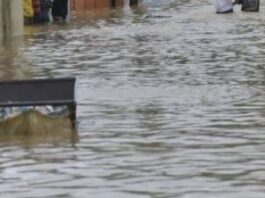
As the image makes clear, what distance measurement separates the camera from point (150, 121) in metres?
11.8

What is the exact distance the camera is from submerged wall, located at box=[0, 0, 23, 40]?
2833 centimetres

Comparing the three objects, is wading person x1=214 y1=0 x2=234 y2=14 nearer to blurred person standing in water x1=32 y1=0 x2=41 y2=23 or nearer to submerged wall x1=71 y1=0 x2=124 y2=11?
blurred person standing in water x1=32 y1=0 x2=41 y2=23

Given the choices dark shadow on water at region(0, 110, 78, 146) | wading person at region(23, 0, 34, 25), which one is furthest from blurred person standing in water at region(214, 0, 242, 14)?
dark shadow on water at region(0, 110, 78, 146)

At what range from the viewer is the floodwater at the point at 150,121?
8422mm

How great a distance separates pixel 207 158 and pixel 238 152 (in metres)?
0.46

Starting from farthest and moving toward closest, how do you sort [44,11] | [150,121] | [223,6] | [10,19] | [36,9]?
[223,6] < [44,11] < [36,9] < [10,19] < [150,121]

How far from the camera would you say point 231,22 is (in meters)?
32.2

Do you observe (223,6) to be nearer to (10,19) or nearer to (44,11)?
(44,11)

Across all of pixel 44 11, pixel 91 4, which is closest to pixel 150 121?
pixel 44 11

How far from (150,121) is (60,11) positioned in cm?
2441

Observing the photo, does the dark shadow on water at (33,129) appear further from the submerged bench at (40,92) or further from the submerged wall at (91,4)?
the submerged wall at (91,4)

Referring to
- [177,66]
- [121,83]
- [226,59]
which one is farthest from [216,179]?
[226,59]

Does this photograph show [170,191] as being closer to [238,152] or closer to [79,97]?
[238,152]

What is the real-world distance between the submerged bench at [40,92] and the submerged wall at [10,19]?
17.2m
